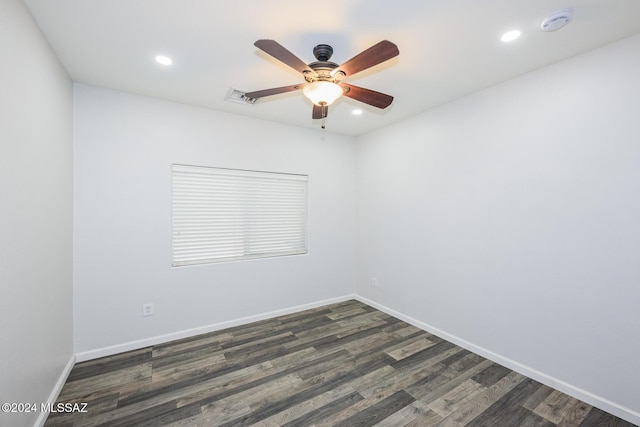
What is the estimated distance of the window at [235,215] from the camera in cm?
302

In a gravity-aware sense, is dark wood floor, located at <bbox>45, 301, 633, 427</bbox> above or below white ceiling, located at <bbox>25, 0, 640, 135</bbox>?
below

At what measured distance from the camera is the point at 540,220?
2.26 metres

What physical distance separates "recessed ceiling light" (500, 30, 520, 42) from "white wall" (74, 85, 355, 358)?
94.2 inches

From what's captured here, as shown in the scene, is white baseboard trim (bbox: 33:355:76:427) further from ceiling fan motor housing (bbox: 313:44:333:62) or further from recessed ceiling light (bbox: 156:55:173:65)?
ceiling fan motor housing (bbox: 313:44:333:62)

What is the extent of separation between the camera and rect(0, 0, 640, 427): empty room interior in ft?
5.51

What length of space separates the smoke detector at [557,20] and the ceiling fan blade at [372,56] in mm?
1054

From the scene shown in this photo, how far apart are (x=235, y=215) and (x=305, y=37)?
213 centimetres

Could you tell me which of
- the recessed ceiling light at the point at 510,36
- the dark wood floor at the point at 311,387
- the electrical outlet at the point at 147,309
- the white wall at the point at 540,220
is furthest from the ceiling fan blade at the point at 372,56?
the electrical outlet at the point at 147,309

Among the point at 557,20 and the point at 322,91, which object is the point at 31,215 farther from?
the point at 557,20

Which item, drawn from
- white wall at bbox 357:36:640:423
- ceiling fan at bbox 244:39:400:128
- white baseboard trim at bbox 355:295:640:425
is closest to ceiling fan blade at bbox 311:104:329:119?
ceiling fan at bbox 244:39:400:128

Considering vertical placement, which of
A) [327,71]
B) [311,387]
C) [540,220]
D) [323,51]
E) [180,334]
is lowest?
[311,387]

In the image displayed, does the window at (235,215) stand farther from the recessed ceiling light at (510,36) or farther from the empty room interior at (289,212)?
the recessed ceiling light at (510,36)

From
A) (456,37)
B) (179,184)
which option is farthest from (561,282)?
(179,184)

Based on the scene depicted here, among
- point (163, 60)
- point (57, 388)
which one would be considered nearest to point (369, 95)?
point (163, 60)
